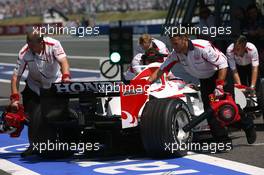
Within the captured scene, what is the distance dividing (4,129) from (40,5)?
78.7m

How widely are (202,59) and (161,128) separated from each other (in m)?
1.13

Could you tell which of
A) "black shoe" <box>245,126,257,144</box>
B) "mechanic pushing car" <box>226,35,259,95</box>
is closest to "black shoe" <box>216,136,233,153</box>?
"black shoe" <box>245,126,257,144</box>

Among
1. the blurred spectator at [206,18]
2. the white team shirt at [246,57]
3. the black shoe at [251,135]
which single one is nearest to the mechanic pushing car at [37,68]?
the black shoe at [251,135]

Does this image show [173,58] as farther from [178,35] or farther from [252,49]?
[252,49]

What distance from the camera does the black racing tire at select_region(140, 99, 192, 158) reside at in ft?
26.1

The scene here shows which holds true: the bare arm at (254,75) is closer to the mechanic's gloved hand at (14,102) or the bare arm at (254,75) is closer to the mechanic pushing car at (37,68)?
the mechanic pushing car at (37,68)

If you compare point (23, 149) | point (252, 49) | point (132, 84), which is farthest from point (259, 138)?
point (23, 149)

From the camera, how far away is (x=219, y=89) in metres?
8.31

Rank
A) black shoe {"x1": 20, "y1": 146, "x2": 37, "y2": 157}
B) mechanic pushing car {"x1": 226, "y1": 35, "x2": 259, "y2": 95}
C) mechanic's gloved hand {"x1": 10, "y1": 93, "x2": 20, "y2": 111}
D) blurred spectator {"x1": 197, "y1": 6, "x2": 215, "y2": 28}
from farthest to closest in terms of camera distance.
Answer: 1. blurred spectator {"x1": 197, "y1": 6, "x2": 215, "y2": 28}
2. mechanic pushing car {"x1": 226, "y1": 35, "x2": 259, "y2": 95}
3. black shoe {"x1": 20, "y1": 146, "x2": 37, "y2": 157}
4. mechanic's gloved hand {"x1": 10, "y1": 93, "x2": 20, "y2": 111}

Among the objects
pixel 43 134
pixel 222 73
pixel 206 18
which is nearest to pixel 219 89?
pixel 222 73

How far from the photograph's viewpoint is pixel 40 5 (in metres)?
86.2

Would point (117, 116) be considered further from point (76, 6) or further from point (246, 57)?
point (76, 6)

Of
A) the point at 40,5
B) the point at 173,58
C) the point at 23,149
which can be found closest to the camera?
the point at 173,58

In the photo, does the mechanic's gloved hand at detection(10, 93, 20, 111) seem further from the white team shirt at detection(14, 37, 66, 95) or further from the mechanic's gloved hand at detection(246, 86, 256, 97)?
the mechanic's gloved hand at detection(246, 86, 256, 97)
